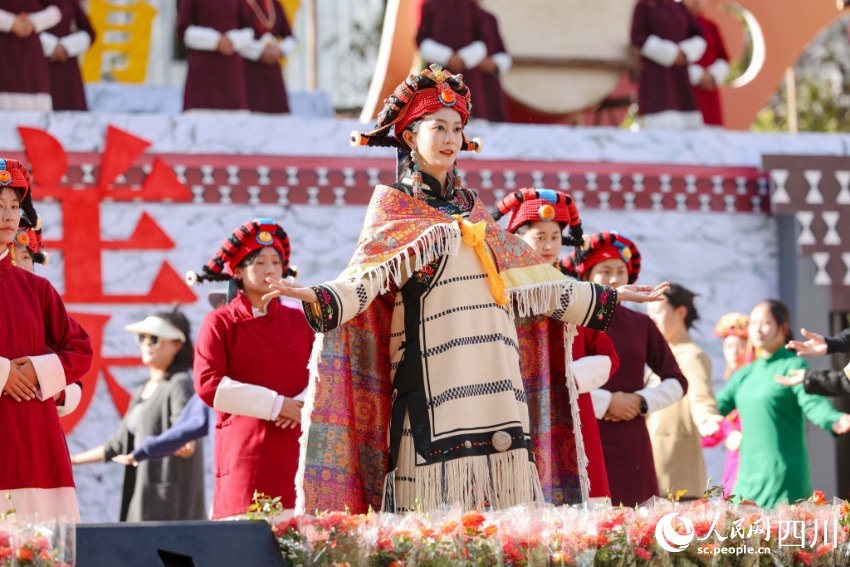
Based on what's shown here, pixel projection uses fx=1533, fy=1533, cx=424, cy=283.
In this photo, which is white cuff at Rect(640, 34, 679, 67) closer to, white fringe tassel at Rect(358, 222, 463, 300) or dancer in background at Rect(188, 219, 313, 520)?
dancer in background at Rect(188, 219, 313, 520)

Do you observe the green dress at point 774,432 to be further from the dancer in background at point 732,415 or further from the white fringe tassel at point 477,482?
the white fringe tassel at point 477,482

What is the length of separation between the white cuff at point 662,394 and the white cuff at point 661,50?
4.45m

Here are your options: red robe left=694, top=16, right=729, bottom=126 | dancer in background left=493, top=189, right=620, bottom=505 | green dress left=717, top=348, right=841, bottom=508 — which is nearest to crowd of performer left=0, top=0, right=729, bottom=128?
red robe left=694, top=16, right=729, bottom=126

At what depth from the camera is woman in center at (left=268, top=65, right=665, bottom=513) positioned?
4.36 m

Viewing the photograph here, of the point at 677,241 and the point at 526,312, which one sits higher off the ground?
the point at 677,241

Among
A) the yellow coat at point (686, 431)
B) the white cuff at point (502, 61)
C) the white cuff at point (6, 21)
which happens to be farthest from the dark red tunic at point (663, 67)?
the white cuff at point (6, 21)

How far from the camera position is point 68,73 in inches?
373

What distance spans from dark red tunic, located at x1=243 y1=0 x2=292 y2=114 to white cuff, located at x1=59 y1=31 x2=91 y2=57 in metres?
1.02

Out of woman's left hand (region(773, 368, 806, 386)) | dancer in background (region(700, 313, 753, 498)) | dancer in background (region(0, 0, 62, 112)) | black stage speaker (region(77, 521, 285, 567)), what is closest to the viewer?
black stage speaker (region(77, 521, 285, 567))

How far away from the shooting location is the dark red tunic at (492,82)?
31.5 ft

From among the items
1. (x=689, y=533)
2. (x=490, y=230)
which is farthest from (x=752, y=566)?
(x=490, y=230)

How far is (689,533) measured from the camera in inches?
156

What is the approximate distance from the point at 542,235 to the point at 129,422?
88.9 inches

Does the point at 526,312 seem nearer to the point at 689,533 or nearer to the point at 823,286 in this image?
the point at 689,533
